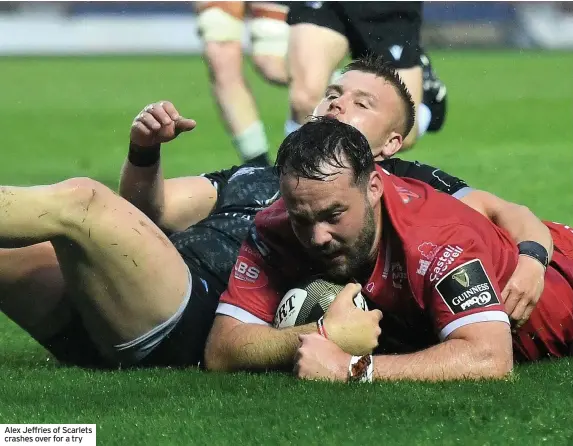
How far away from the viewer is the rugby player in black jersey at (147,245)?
515 centimetres

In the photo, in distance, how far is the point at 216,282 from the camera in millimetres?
5859

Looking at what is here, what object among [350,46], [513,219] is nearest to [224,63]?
[350,46]

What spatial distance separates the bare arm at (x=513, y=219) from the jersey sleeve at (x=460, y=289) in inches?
32.6

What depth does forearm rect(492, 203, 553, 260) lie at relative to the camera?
18.9 ft

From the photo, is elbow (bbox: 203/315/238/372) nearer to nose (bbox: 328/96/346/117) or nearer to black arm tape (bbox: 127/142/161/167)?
black arm tape (bbox: 127/142/161/167)

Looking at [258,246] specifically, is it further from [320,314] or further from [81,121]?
[81,121]

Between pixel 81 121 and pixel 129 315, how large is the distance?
16.8 m

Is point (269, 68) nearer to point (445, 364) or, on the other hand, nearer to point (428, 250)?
point (428, 250)

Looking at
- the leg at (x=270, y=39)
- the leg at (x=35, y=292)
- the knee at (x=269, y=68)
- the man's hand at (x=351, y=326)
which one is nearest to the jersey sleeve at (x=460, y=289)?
the man's hand at (x=351, y=326)

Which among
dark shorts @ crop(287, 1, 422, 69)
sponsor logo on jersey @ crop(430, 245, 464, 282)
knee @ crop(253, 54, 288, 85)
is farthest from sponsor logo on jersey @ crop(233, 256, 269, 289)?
knee @ crop(253, 54, 288, 85)

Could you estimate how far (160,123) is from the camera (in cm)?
578

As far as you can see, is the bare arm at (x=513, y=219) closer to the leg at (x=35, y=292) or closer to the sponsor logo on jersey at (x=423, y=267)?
the sponsor logo on jersey at (x=423, y=267)

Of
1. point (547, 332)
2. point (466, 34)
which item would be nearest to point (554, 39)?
point (466, 34)

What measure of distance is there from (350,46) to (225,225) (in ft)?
13.2
